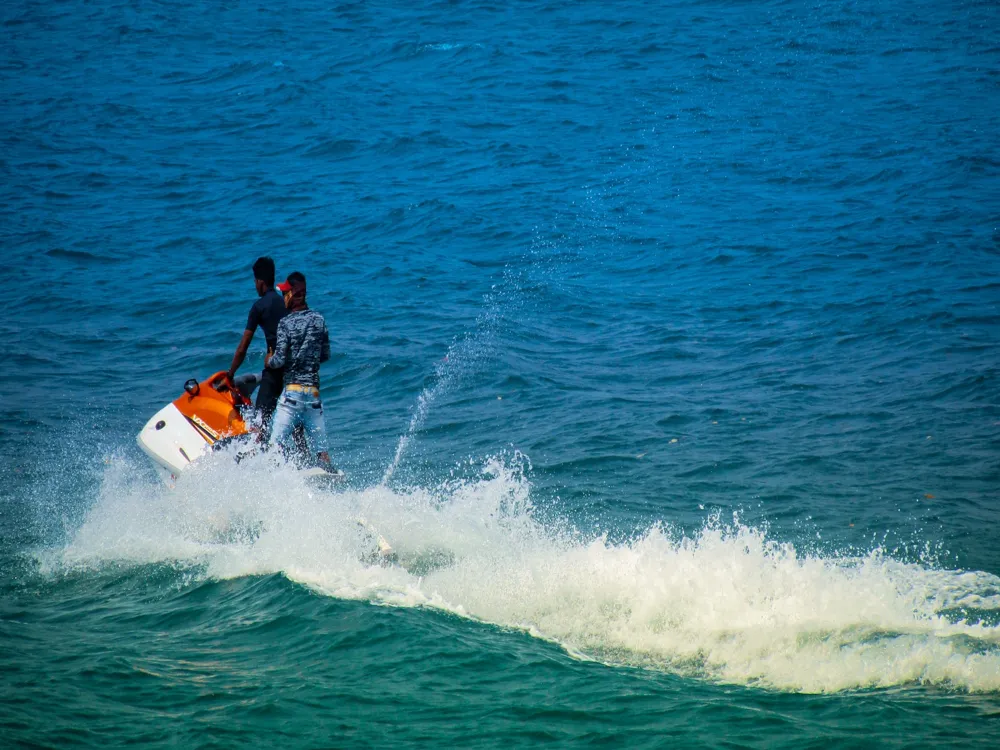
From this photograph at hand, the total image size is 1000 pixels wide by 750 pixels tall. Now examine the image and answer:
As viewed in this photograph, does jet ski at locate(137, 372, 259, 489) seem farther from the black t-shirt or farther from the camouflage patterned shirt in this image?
the camouflage patterned shirt

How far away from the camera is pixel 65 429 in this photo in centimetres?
1247

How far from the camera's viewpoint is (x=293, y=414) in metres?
9.02

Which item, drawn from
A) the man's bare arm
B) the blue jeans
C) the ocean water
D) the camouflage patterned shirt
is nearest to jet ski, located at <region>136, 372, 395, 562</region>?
the man's bare arm

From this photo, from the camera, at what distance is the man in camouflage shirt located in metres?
8.91

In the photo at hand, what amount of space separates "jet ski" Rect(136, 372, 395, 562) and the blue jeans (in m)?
0.33

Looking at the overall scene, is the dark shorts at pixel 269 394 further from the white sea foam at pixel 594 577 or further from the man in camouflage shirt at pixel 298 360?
the white sea foam at pixel 594 577

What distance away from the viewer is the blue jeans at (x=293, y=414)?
9.00 meters

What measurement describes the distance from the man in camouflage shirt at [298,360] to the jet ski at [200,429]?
426 mm

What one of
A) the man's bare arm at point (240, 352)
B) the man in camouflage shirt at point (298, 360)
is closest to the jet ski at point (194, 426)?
the man's bare arm at point (240, 352)

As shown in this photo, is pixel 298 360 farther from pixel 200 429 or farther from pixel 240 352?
pixel 200 429

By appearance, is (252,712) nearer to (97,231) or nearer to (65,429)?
(65,429)

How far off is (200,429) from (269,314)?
1272 mm

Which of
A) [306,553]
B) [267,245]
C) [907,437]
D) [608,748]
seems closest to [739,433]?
[907,437]

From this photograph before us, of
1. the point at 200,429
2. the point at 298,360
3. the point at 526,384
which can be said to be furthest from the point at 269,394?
the point at 526,384
